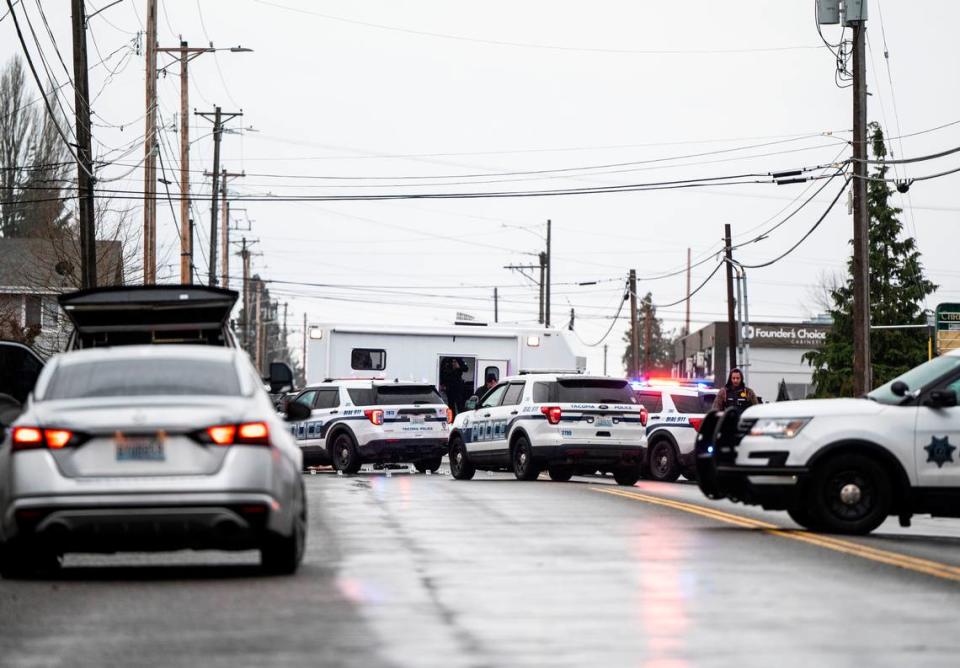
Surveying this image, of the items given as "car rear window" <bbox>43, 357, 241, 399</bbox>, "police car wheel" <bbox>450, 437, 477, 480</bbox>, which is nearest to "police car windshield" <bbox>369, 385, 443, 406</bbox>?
"police car wheel" <bbox>450, 437, 477, 480</bbox>

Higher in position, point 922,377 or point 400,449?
point 922,377

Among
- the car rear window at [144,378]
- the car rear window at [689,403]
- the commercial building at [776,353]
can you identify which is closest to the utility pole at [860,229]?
the car rear window at [689,403]

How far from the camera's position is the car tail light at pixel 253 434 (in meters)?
11.5

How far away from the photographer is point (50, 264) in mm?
61625

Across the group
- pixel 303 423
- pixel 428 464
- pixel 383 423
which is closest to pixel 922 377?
pixel 383 423

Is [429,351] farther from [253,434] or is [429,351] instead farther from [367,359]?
[253,434]

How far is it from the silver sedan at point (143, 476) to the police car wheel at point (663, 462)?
21.0m

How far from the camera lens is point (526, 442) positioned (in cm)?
2761

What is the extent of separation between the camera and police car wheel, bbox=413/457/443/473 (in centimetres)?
3269

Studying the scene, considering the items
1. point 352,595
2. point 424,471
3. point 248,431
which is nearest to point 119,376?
point 248,431

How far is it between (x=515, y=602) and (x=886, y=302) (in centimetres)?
7063

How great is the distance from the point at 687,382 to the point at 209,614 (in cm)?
2410

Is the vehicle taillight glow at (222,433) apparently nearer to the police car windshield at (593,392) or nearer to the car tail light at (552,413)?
the car tail light at (552,413)

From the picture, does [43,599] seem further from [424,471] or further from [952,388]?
[424,471]
